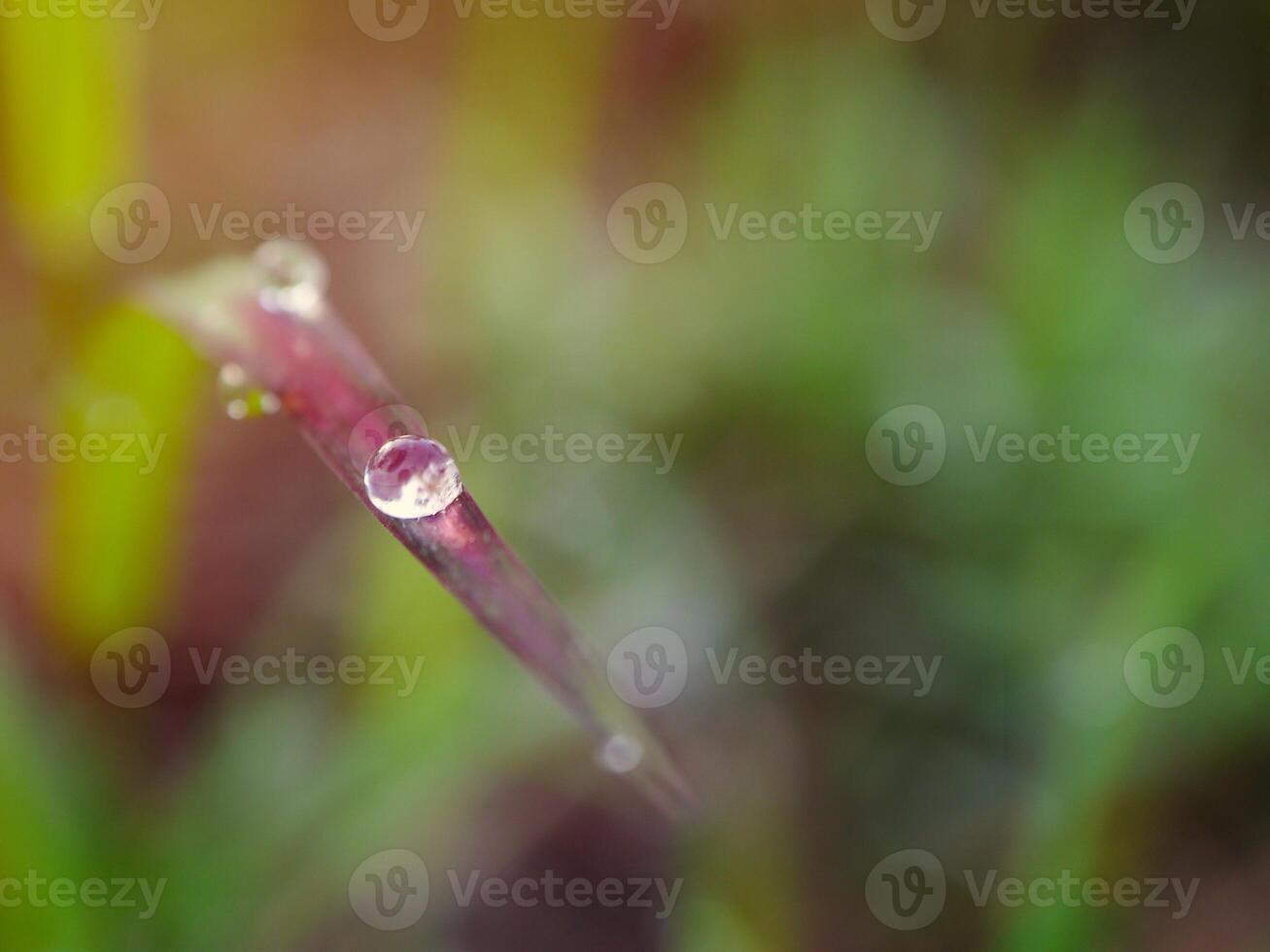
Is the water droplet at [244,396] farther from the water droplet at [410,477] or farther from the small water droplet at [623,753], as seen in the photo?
the small water droplet at [623,753]

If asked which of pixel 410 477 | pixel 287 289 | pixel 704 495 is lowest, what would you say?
pixel 410 477

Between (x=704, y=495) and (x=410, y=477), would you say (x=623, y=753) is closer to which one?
(x=704, y=495)

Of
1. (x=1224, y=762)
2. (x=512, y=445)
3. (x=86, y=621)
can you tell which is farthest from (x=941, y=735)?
(x=86, y=621)

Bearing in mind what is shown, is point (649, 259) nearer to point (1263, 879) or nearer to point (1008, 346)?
point (1008, 346)


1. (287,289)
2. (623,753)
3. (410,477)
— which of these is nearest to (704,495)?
(623,753)

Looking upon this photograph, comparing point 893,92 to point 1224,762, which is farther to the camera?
point 893,92

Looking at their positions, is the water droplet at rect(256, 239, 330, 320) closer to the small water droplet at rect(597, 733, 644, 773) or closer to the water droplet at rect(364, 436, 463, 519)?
the water droplet at rect(364, 436, 463, 519)

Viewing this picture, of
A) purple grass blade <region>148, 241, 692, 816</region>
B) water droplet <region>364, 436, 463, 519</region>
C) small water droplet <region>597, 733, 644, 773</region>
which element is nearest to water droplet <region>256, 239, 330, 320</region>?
purple grass blade <region>148, 241, 692, 816</region>
